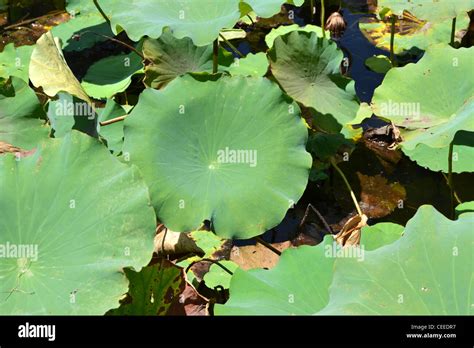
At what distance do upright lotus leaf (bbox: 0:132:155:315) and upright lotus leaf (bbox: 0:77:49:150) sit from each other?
0.54 meters

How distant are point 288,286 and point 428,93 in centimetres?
116

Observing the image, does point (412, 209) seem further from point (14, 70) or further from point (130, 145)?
point (14, 70)

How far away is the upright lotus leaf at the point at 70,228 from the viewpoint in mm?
1979

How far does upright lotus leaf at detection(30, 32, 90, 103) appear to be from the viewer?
2732 mm

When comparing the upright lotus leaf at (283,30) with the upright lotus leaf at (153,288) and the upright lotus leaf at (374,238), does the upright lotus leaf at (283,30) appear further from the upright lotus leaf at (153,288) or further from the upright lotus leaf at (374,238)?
the upright lotus leaf at (153,288)

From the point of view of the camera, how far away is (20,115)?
2.74 meters

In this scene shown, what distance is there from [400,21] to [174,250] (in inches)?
91.4

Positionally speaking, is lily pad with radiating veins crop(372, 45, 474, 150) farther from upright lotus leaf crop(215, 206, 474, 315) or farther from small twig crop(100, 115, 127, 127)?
small twig crop(100, 115, 127, 127)

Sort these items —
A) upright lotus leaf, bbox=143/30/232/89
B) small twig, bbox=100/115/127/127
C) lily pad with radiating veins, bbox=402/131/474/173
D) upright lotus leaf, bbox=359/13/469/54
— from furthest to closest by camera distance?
upright lotus leaf, bbox=359/13/469/54
upright lotus leaf, bbox=143/30/232/89
lily pad with radiating veins, bbox=402/131/474/173
small twig, bbox=100/115/127/127

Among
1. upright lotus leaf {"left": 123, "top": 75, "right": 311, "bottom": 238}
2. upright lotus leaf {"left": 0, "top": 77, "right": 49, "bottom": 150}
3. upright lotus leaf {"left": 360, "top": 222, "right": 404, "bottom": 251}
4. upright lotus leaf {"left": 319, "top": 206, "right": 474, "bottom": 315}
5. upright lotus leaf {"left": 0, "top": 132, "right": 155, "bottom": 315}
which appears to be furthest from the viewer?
upright lotus leaf {"left": 0, "top": 77, "right": 49, "bottom": 150}

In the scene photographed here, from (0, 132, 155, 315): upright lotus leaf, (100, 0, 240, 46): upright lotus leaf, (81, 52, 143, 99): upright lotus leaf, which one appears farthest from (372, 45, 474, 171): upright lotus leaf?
(81, 52, 143, 99): upright lotus leaf

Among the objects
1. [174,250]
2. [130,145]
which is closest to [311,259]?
[174,250]

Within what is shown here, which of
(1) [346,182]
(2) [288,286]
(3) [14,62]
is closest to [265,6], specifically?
(1) [346,182]

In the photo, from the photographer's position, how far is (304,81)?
316cm
